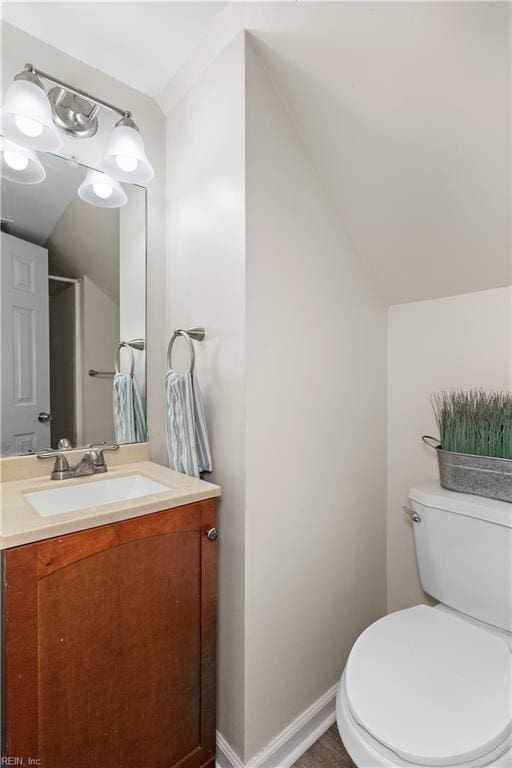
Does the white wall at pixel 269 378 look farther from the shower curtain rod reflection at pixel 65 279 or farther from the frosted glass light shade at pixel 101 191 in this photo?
the shower curtain rod reflection at pixel 65 279

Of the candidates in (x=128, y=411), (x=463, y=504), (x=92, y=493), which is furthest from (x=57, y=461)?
(x=463, y=504)

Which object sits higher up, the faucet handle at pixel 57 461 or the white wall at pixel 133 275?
the white wall at pixel 133 275

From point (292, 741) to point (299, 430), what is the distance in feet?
3.25

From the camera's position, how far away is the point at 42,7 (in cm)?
112

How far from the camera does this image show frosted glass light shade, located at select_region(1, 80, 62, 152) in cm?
105

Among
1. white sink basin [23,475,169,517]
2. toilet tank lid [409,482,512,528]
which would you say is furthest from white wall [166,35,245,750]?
toilet tank lid [409,482,512,528]

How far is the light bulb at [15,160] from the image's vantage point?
45.9 inches

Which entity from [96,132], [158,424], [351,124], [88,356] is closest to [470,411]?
[351,124]

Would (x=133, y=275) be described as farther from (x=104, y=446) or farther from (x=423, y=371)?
(x=423, y=371)

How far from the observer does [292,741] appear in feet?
4.01

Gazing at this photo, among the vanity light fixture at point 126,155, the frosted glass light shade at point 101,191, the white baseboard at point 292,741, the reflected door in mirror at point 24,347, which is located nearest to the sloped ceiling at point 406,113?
the vanity light fixture at point 126,155

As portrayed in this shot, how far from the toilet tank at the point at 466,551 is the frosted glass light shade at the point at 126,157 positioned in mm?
1461

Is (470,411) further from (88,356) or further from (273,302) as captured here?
(88,356)

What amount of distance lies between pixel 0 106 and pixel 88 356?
0.79 m
